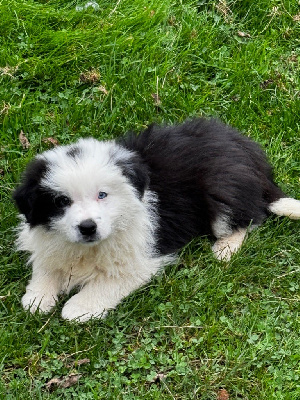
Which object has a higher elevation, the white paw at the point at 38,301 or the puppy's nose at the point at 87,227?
the puppy's nose at the point at 87,227

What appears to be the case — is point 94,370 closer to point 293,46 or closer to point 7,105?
point 7,105

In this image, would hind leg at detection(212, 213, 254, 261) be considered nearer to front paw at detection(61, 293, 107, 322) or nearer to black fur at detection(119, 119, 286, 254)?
black fur at detection(119, 119, 286, 254)

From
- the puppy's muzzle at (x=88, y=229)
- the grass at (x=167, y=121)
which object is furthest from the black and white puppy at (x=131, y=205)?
the grass at (x=167, y=121)

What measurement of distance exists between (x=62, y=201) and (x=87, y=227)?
0.75 feet

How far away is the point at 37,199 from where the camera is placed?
410 centimetres

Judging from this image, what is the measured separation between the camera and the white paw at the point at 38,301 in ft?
13.9

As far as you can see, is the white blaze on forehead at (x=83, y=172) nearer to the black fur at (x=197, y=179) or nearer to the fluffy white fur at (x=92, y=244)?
the fluffy white fur at (x=92, y=244)

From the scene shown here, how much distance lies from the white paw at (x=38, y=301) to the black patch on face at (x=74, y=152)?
84 cm

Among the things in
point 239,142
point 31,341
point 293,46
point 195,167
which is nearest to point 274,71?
point 293,46

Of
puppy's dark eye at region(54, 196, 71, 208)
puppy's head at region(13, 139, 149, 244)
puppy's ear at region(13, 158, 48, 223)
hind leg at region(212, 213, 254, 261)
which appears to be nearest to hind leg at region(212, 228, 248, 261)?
hind leg at region(212, 213, 254, 261)

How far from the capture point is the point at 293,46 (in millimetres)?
6535

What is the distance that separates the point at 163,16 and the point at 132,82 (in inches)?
32.1

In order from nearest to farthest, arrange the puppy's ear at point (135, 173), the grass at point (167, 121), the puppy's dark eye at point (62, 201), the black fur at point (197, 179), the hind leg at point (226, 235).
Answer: the grass at point (167, 121), the puppy's dark eye at point (62, 201), the puppy's ear at point (135, 173), the black fur at point (197, 179), the hind leg at point (226, 235)


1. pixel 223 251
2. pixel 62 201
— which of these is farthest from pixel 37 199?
pixel 223 251
